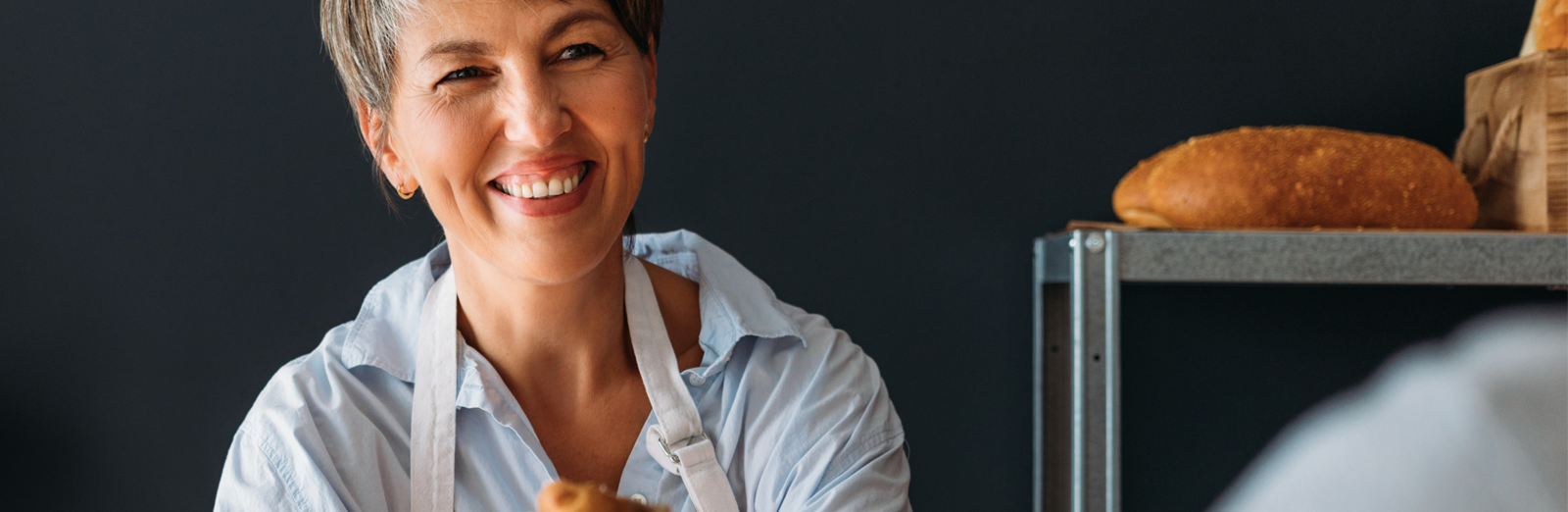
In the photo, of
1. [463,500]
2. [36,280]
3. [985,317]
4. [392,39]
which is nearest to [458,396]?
[463,500]

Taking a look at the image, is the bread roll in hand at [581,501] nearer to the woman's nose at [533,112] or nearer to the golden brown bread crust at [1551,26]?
the woman's nose at [533,112]

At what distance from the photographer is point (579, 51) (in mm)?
826

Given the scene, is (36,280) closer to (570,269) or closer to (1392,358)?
(570,269)

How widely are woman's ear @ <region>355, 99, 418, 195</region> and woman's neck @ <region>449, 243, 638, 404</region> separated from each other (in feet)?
0.24

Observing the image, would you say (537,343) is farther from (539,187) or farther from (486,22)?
(486,22)

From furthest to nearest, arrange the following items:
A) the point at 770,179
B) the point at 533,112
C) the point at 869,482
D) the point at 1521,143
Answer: the point at 770,179 < the point at 1521,143 < the point at 869,482 < the point at 533,112

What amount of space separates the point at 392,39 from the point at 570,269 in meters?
0.25

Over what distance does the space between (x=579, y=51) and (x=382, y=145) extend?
217 millimetres

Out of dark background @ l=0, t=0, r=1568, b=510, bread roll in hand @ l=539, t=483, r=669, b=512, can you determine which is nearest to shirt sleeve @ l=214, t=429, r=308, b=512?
bread roll in hand @ l=539, t=483, r=669, b=512

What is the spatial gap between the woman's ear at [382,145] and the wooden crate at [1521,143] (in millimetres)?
1184

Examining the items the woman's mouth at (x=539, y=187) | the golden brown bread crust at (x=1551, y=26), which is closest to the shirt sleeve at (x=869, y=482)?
the woman's mouth at (x=539, y=187)

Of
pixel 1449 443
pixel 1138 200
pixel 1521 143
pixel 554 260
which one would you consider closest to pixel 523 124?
pixel 554 260

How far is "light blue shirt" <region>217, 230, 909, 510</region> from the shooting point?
0.80 meters

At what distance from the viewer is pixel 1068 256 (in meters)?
1.13
